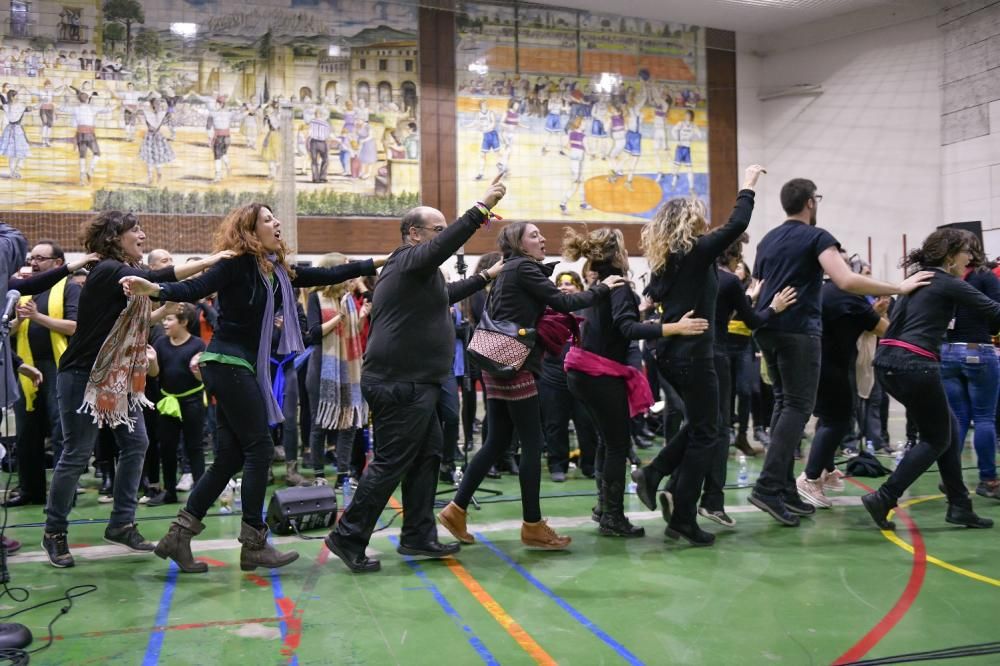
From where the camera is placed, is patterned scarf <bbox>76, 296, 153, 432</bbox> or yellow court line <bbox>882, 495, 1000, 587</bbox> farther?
patterned scarf <bbox>76, 296, 153, 432</bbox>

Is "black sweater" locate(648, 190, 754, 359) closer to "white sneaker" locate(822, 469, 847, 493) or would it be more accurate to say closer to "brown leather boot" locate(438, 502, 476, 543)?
"brown leather boot" locate(438, 502, 476, 543)

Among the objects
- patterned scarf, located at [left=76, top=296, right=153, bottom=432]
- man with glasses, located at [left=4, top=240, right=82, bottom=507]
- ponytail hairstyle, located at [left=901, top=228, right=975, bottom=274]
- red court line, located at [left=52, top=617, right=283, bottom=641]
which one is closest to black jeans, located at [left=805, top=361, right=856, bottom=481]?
ponytail hairstyle, located at [left=901, top=228, right=975, bottom=274]

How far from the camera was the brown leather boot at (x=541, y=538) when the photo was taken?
4754 millimetres

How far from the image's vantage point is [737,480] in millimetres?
6918

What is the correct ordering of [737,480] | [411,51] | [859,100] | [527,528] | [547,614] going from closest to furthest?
1. [547,614]
2. [527,528]
3. [737,480]
4. [411,51]
5. [859,100]

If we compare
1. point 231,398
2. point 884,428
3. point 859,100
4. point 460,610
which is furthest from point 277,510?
point 859,100

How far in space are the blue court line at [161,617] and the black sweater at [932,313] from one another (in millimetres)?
4136

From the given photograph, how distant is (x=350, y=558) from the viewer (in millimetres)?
4281

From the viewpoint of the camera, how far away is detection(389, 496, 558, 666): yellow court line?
10.5 ft

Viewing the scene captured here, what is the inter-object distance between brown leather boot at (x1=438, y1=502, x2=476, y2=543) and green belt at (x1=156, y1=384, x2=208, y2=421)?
2423 mm

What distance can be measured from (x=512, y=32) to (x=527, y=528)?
11.8 metres

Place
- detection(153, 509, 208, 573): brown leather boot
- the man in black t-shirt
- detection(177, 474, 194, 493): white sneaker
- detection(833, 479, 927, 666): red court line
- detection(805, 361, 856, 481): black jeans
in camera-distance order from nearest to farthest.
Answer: detection(833, 479, 927, 666): red court line → detection(153, 509, 208, 573): brown leather boot → the man in black t-shirt → detection(805, 361, 856, 481): black jeans → detection(177, 474, 194, 493): white sneaker

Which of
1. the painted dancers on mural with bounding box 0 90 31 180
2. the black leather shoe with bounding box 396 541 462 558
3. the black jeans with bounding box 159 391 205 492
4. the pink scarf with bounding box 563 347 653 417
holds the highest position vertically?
the painted dancers on mural with bounding box 0 90 31 180

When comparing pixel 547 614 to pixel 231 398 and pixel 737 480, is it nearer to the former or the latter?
pixel 231 398
